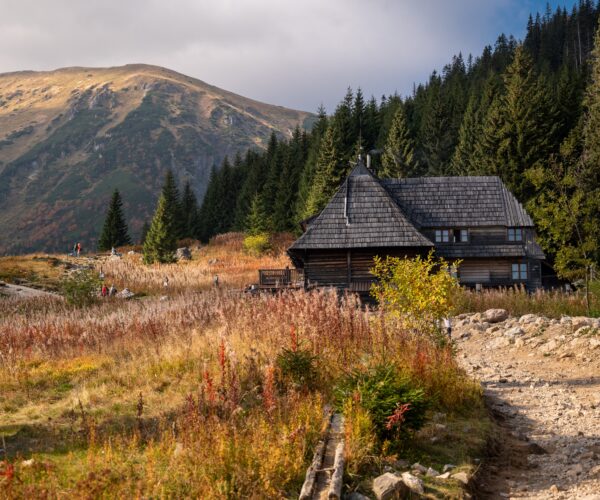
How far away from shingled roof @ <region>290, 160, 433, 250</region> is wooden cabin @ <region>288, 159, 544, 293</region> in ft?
0.16

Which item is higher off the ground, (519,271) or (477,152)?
(477,152)

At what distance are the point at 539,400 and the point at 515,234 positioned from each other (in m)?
22.0

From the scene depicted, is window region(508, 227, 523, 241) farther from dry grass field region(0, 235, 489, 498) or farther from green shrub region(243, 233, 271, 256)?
green shrub region(243, 233, 271, 256)

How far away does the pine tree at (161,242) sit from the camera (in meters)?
51.3

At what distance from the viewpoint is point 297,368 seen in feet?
27.6

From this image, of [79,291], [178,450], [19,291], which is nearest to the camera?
[178,450]

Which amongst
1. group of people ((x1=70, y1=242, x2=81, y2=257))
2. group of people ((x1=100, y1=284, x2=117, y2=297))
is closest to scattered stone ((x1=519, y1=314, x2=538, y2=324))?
group of people ((x1=100, y1=284, x2=117, y2=297))

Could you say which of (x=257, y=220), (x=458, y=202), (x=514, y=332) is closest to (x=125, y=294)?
(x=458, y=202)

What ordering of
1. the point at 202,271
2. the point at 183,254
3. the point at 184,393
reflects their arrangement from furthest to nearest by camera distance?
the point at 183,254
the point at 202,271
the point at 184,393

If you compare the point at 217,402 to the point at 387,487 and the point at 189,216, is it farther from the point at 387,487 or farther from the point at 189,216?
the point at 189,216

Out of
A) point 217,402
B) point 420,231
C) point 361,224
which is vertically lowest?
point 217,402

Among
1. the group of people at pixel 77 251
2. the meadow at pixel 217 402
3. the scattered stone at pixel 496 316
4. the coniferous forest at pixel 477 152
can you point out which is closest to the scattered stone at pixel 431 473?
the meadow at pixel 217 402

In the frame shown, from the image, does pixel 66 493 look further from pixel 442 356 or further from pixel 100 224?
pixel 100 224

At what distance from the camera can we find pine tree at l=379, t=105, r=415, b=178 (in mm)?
59250
